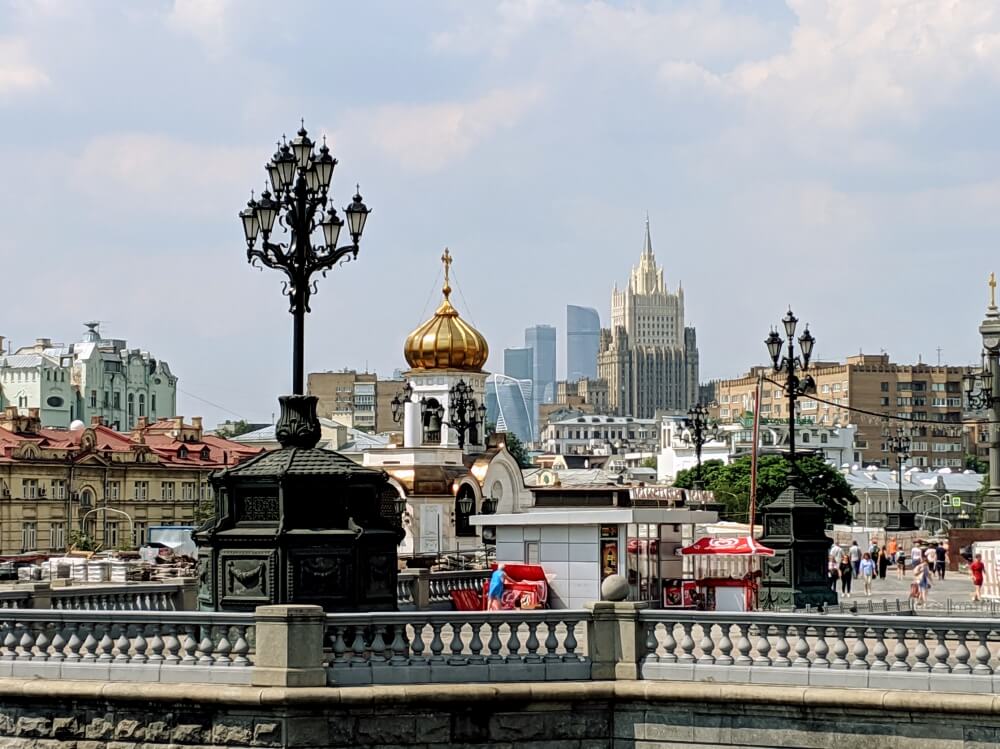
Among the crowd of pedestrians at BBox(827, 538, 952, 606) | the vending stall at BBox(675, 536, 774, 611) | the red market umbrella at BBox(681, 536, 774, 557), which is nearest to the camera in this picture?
the vending stall at BBox(675, 536, 774, 611)

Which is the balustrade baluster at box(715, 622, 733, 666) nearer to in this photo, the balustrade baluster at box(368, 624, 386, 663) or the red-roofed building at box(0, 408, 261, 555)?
the balustrade baluster at box(368, 624, 386, 663)

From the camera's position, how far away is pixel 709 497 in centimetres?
7994

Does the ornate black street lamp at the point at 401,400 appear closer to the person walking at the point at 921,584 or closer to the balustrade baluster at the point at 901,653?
the person walking at the point at 921,584

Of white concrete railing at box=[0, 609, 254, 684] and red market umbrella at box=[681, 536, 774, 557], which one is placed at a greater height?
red market umbrella at box=[681, 536, 774, 557]

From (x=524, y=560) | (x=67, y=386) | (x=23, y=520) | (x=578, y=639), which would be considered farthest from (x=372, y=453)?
(x=67, y=386)

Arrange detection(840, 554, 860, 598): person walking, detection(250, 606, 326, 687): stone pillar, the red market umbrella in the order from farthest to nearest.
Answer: detection(840, 554, 860, 598): person walking < the red market umbrella < detection(250, 606, 326, 687): stone pillar

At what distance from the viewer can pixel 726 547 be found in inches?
1233

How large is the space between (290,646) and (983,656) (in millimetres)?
6279

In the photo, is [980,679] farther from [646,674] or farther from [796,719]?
[646,674]

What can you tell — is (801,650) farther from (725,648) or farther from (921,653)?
(921,653)

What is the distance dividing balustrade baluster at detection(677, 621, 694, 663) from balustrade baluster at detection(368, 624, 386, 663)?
285cm

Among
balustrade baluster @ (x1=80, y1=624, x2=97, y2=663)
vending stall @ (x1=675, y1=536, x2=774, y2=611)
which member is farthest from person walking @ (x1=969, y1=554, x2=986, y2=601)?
balustrade baluster @ (x1=80, y1=624, x2=97, y2=663)

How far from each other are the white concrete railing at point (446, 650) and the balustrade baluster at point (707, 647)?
1.13 meters

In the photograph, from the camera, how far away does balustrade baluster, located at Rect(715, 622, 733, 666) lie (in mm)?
17828
